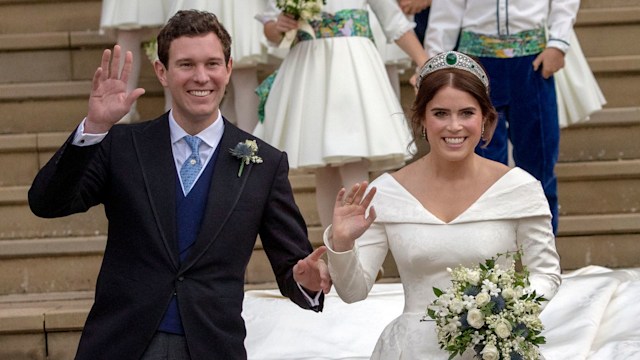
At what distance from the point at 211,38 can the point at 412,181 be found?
2.51ft

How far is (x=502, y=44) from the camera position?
711 centimetres

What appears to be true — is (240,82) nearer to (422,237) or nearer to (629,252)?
(629,252)

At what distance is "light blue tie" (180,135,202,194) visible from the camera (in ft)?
14.6

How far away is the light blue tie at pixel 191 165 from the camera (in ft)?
14.6

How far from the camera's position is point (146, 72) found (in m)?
9.34

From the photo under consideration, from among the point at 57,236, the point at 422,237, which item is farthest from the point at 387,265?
the point at 422,237

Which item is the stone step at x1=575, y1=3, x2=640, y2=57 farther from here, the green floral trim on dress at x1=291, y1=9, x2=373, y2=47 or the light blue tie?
the light blue tie

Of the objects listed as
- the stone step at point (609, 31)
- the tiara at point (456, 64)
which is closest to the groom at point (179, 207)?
the tiara at point (456, 64)

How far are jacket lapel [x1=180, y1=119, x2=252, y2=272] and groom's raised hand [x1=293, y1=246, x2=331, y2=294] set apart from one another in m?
0.26

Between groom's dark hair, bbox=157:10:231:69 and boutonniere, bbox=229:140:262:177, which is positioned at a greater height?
groom's dark hair, bbox=157:10:231:69

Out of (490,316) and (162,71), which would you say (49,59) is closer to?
(162,71)

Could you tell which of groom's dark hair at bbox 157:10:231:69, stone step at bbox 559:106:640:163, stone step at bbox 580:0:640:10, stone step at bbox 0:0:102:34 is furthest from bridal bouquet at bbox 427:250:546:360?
stone step at bbox 0:0:102:34

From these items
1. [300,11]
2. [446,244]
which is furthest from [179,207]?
[300,11]

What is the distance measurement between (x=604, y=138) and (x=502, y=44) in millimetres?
1556
